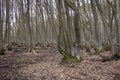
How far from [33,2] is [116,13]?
573 inches

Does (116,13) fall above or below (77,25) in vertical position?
above

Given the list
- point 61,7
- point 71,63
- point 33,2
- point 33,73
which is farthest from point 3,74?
point 33,2

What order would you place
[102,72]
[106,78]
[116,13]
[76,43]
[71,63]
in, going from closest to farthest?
[106,78] → [102,72] → [71,63] → [76,43] → [116,13]

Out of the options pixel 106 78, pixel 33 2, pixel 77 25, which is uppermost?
pixel 33 2

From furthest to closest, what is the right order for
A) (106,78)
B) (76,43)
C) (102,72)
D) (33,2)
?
(33,2) < (76,43) < (102,72) < (106,78)

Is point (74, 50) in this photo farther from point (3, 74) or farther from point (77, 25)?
point (3, 74)

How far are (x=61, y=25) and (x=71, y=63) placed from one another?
2.50 metres

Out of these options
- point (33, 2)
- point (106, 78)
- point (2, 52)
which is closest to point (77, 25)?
point (106, 78)

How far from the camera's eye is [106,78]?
28.9ft

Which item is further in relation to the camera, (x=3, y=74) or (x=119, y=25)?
(x=119, y=25)

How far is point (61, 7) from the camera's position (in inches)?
536

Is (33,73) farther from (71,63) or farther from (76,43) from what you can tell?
(76,43)

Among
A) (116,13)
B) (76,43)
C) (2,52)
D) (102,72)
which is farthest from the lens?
(2,52)

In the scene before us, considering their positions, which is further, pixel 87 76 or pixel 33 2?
pixel 33 2
